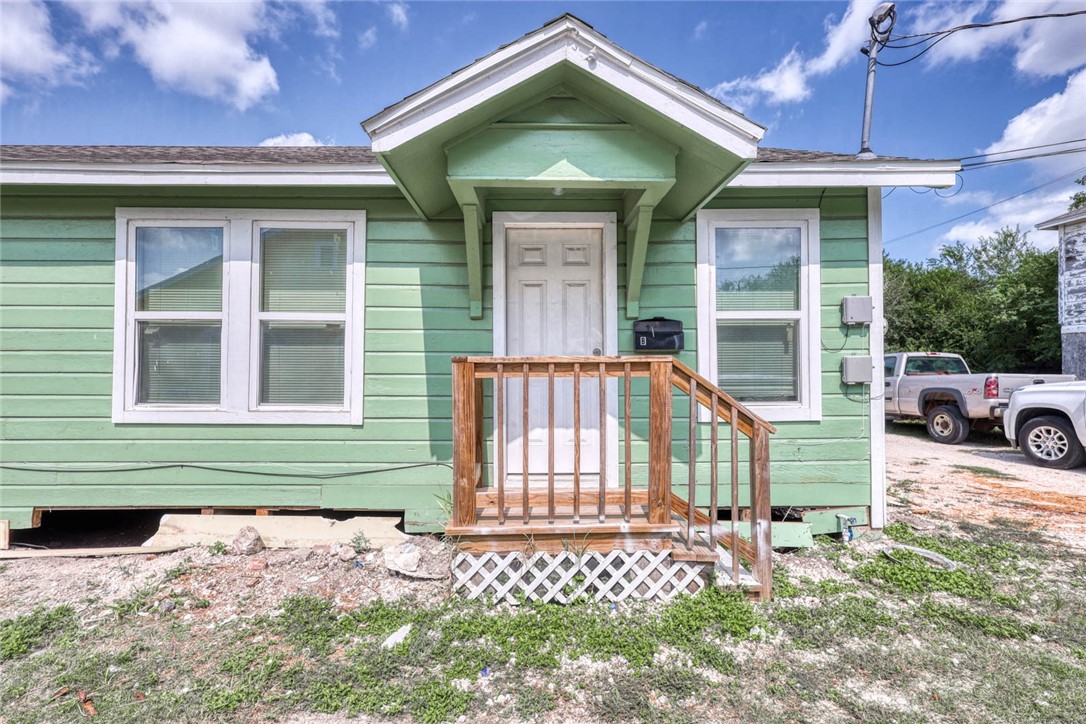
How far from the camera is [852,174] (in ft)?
10.3

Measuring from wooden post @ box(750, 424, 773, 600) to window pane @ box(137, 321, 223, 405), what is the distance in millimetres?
3473

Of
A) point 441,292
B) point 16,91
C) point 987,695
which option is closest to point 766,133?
point 441,292

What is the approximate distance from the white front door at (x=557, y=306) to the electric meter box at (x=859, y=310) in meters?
1.70

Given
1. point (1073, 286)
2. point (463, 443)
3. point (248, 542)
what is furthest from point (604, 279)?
point (1073, 286)

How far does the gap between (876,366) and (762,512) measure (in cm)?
166

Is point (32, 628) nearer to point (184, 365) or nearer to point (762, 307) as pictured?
point (184, 365)

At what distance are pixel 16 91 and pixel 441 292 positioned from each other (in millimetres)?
8032

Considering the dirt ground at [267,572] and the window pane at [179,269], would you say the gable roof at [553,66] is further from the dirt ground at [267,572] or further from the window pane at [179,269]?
the dirt ground at [267,572]

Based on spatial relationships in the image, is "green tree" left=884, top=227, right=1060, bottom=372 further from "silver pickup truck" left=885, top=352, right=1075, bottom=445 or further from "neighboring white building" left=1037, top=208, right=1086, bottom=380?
"silver pickup truck" left=885, top=352, right=1075, bottom=445

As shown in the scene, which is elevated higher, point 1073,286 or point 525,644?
point 1073,286

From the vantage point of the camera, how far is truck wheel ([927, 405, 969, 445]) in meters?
7.35

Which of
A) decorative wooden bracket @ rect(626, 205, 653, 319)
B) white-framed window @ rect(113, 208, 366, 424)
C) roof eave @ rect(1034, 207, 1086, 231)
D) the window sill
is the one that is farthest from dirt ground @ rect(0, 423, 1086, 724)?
roof eave @ rect(1034, 207, 1086, 231)

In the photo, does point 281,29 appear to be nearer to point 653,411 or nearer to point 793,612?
point 653,411

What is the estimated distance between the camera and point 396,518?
3381 mm
